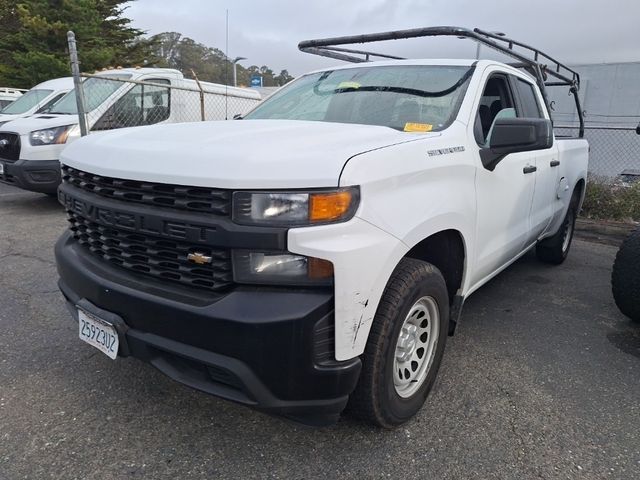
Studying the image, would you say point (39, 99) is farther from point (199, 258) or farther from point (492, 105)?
point (199, 258)

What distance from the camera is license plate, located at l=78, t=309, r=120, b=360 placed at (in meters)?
2.17

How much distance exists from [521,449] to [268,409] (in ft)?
4.05

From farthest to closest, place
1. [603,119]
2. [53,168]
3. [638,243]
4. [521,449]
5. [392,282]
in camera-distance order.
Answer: [603,119] → [53,168] → [638,243] → [521,449] → [392,282]

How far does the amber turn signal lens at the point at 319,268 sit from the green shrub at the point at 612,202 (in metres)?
6.87

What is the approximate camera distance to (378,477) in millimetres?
2117

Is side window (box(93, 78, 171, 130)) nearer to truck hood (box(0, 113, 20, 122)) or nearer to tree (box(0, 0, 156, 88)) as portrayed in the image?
truck hood (box(0, 113, 20, 122))

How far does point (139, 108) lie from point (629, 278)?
23.8 ft

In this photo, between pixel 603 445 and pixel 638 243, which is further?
pixel 638 243

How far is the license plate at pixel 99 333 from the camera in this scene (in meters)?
2.17

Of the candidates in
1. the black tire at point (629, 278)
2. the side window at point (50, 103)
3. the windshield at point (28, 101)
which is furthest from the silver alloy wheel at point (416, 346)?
the windshield at point (28, 101)

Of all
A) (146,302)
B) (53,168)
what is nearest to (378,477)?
(146,302)

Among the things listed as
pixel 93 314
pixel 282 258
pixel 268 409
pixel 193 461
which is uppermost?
pixel 282 258

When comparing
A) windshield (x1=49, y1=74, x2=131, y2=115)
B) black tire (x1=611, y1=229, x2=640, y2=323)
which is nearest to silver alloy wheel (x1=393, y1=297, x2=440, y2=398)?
black tire (x1=611, y1=229, x2=640, y2=323)

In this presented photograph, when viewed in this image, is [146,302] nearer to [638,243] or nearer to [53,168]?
[638,243]
